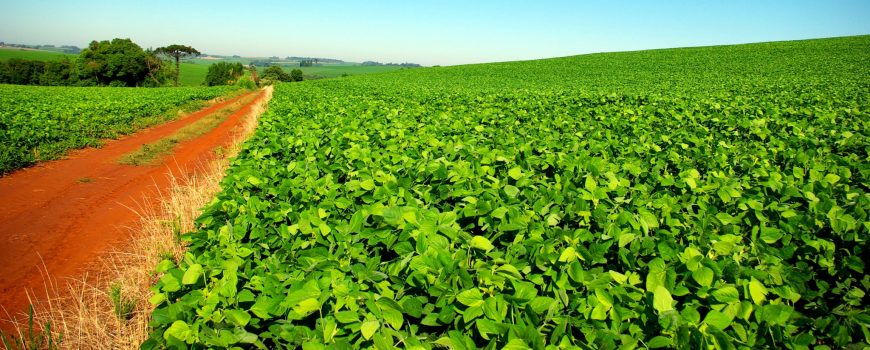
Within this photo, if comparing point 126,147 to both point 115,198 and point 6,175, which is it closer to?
point 6,175

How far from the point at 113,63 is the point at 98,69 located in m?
2.65

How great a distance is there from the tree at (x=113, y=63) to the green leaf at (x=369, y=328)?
269 feet

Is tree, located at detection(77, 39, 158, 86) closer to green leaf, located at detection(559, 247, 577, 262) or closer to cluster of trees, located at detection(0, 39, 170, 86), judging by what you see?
cluster of trees, located at detection(0, 39, 170, 86)

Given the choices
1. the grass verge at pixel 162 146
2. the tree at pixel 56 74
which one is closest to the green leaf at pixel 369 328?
the grass verge at pixel 162 146

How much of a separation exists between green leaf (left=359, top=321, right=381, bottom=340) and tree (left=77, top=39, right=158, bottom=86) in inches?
3228

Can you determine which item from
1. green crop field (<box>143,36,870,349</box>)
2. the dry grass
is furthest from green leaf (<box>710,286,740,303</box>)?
the dry grass

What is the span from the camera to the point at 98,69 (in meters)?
62.7

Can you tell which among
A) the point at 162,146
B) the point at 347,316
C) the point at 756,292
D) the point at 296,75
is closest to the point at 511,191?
the point at 756,292

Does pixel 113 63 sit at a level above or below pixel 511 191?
above

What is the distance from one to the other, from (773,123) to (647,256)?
6.96 metres

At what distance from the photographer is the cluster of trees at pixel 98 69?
63.1m

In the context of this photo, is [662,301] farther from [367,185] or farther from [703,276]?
[367,185]

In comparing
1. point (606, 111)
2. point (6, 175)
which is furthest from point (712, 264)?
point (6, 175)

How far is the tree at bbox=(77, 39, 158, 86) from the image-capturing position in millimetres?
62875
